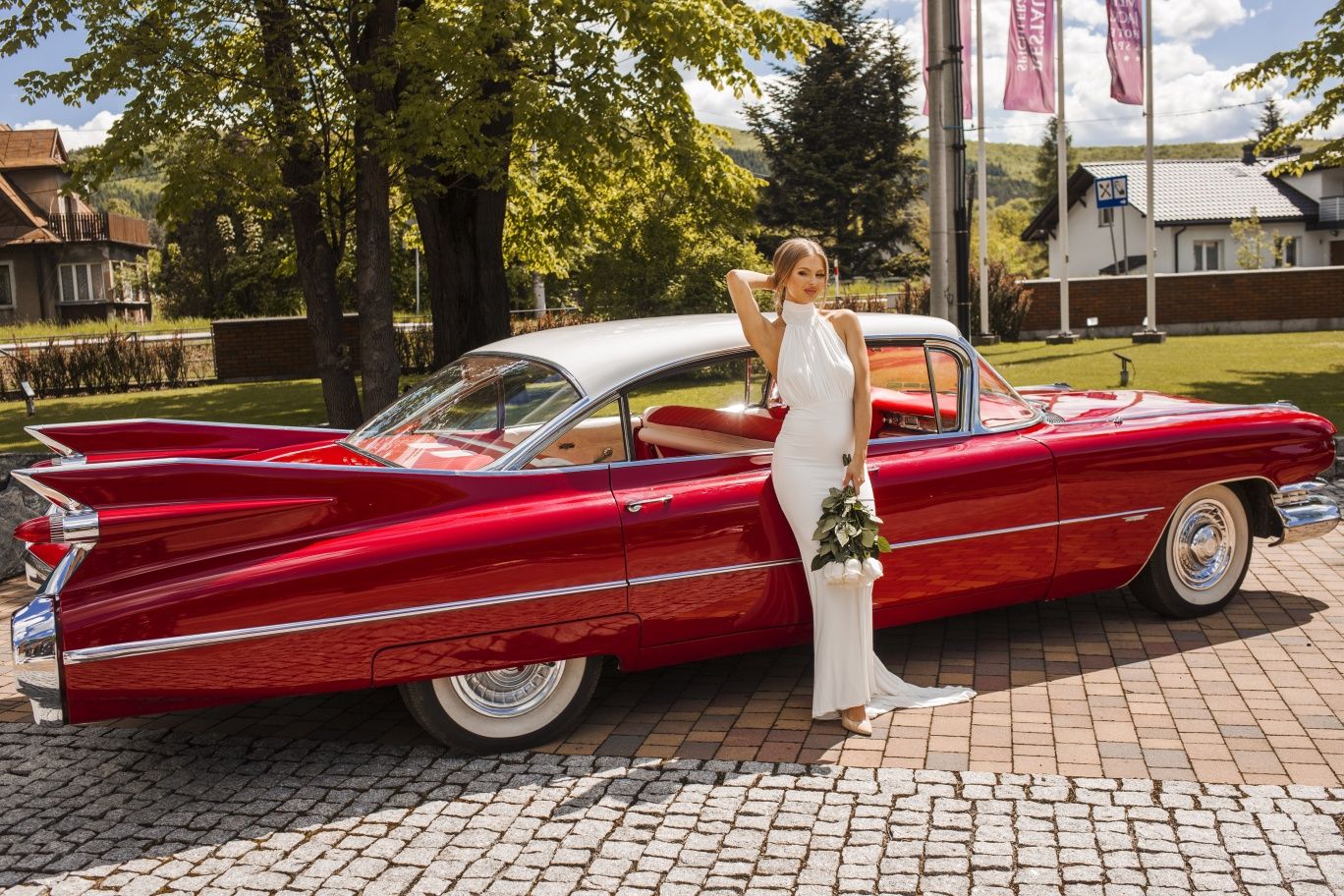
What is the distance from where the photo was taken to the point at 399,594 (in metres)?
4.34

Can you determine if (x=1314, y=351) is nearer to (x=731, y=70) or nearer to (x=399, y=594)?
(x=731, y=70)

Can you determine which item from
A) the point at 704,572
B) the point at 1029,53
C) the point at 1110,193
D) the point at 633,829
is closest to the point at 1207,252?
the point at 1110,193

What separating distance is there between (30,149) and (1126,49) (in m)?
47.6

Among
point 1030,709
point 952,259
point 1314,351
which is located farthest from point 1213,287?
point 1030,709

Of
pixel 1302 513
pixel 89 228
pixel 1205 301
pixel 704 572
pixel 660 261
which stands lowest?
pixel 1302 513

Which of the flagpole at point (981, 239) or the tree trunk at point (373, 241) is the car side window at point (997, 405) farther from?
the flagpole at point (981, 239)

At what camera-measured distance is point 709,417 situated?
5.31 metres

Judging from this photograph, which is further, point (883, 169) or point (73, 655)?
point (883, 169)

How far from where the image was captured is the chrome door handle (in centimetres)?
471

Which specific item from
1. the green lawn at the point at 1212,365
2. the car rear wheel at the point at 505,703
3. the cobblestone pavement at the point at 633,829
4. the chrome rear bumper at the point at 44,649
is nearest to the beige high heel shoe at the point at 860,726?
the cobblestone pavement at the point at 633,829

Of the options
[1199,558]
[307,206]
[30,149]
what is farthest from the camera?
[30,149]

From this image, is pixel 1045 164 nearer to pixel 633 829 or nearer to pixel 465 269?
pixel 465 269

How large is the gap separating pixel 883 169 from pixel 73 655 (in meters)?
45.1

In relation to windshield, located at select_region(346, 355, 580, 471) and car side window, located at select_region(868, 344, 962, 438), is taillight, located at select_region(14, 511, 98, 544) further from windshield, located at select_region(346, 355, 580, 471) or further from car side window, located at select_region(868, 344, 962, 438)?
car side window, located at select_region(868, 344, 962, 438)
